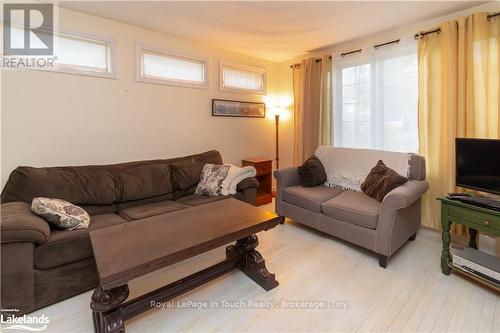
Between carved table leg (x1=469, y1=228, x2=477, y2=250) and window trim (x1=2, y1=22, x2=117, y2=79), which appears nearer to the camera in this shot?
carved table leg (x1=469, y1=228, x2=477, y2=250)

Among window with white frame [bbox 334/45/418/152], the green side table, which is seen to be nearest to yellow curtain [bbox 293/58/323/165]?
window with white frame [bbox 334/45/418/152]

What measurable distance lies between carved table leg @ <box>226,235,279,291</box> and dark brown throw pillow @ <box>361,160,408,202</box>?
1.37 m

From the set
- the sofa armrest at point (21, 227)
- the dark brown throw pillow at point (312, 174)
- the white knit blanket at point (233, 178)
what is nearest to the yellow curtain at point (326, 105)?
the dark brown throw pillow at point (312, 174)

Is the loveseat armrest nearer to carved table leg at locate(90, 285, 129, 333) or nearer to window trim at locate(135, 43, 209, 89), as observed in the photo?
window trim at locate(135, 43, 209, 89)

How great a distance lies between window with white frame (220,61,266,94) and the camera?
12.9ft

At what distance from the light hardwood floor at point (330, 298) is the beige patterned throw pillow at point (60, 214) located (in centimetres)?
54

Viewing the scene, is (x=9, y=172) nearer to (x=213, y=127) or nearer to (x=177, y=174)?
(x=177, y=174)

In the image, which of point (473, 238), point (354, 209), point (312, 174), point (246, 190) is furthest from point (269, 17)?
point (473, 238)

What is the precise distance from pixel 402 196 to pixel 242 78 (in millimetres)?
3048

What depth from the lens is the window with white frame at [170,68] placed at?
3115 millimetres

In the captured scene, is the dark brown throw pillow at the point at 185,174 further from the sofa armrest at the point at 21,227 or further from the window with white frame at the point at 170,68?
the sofa armrest at the point at 21,227

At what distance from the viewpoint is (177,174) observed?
3037 mm

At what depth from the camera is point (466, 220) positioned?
194 cm

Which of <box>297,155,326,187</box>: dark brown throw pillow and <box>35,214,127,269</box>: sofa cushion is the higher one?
<box>297,155,326,187</box>: dark brown throw pillow
